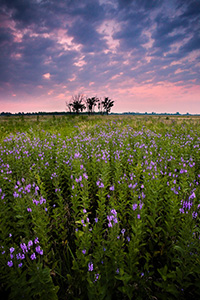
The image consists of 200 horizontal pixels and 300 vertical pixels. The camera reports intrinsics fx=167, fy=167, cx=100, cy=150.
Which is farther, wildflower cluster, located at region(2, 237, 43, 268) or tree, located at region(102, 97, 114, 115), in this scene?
tree, located at region(102, 97, 114, 115)

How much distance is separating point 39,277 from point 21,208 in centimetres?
144

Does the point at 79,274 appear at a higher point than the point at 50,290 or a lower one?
lower

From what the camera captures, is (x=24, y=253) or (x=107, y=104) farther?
(x=107, y=104)

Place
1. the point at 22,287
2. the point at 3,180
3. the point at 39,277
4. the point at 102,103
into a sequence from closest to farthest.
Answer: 1. the point at 39,277
2. the point at 22,287
3. the point at 3,180
4. the point at 102,103

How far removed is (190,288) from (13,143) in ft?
28.2

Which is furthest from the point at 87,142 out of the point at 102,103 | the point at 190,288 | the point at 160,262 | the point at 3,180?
the point at 102,103

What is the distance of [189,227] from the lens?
2.42 m

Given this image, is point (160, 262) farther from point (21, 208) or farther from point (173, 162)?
point (173, 162)

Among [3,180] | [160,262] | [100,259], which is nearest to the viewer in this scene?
[100,259]

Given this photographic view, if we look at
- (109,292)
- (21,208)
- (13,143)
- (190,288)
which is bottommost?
(190,288)

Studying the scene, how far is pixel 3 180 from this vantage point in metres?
4.38

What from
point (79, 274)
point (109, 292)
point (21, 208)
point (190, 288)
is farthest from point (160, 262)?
point (21, 208)

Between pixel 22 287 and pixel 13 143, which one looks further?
pixel 13 143

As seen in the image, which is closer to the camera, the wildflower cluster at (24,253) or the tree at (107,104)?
the wildflower cluster at (24,253)
